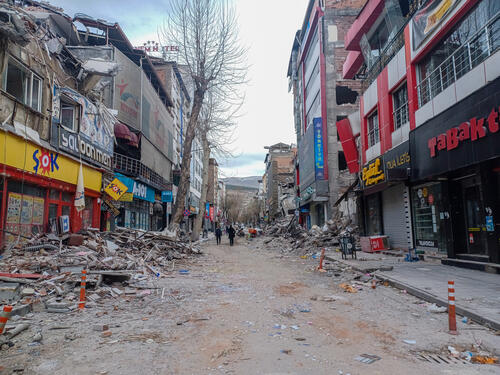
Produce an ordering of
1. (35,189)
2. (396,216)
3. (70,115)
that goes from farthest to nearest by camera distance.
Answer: (396,216), (70,115), (35,189)

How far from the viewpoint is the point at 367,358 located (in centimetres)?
383

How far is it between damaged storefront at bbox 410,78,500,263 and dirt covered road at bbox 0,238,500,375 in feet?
14.0

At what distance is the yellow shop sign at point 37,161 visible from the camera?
943 centimetres

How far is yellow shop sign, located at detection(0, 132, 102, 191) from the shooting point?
9.43 m

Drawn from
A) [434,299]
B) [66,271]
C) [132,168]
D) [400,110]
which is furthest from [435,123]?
[132,168]

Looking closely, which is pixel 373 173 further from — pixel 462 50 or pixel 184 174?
pixel 184 174

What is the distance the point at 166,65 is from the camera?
115ft

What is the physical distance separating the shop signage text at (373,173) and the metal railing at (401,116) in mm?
1838

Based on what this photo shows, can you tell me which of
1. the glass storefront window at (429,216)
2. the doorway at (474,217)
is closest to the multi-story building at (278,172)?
the glass storefront window at (429,216)

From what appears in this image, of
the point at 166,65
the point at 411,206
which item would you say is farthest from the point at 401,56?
the point at 166,65

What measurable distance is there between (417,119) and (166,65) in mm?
28526

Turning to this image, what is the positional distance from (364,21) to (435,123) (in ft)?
31.4

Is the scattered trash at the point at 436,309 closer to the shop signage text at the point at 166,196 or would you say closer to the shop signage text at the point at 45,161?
the shop signage text at the point at 45,161

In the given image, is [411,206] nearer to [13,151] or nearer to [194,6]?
[13,151]
